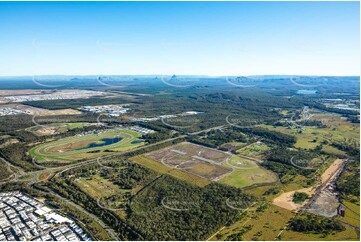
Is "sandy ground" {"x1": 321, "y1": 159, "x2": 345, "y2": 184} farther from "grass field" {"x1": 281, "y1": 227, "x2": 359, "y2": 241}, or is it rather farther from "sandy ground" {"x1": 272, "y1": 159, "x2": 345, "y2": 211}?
"grass field" {"x1": 281, "y1": 227, "x2": 359, "y2": 241}

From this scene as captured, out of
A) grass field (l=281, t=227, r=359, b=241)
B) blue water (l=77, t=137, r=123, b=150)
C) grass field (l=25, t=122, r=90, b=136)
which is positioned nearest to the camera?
grass field (l=281, t=227, r=359, b=241)

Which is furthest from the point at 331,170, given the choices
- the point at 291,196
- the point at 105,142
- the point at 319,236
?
the point at 105,142

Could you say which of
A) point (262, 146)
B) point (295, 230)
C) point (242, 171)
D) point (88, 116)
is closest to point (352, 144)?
point (262, 146)

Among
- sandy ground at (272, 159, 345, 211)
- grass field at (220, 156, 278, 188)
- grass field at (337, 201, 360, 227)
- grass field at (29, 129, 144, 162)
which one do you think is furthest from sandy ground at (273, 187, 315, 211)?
grass field at (29, 129, 144, 162)

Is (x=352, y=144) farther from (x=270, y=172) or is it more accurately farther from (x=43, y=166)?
(x=43, y=166)

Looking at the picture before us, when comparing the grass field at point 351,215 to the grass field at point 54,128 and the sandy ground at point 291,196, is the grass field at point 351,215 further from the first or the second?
the grass field at point 54,128

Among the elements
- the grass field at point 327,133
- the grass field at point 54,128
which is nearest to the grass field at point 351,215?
the grass field at point 327,133
